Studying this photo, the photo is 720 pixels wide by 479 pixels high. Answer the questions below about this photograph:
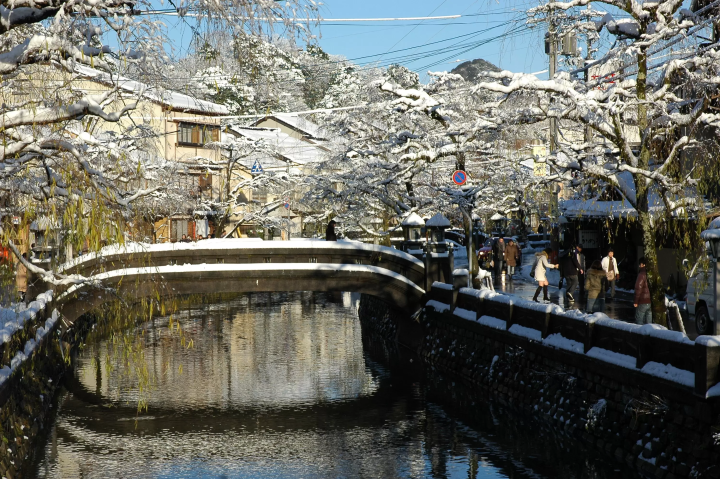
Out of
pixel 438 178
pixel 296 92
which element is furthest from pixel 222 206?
pixel 296 92

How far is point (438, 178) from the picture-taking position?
39188 millimetres

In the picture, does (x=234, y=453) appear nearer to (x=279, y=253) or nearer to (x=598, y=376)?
(x=598, y=376)

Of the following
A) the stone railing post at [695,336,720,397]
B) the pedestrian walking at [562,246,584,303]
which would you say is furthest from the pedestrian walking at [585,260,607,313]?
the stone railing post at [695,336,720,397]

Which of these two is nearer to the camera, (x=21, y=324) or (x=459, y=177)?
(x=21, y=324)

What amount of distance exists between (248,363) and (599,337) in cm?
1275

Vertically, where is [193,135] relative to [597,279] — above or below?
above

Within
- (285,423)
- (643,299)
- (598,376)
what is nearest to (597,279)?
(643,299)

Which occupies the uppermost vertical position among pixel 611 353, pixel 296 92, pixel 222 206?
pixel 296 92

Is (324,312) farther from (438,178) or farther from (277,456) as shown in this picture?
(277,456)

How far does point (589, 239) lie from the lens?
99.7 feet

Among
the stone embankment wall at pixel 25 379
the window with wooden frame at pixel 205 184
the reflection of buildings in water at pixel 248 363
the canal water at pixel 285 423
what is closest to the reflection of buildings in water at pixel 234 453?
the canal water at pixel 285 423

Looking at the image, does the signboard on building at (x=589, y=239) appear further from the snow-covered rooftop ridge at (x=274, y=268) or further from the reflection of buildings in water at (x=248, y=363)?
the reflection of buildings in water at (x=248, y=363)

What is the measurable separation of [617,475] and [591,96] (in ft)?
21.6

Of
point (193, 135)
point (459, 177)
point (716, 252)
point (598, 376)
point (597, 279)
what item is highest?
point (193, 135)
